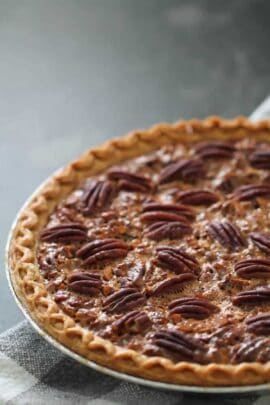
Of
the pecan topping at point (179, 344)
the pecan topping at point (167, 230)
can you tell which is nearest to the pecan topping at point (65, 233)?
the pecan topping at point (167, 230)

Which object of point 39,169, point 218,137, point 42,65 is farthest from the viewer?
point 42,65

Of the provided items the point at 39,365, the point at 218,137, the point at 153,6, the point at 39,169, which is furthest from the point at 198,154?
the point at 153,6

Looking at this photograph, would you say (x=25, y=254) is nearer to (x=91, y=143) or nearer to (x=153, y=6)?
(x=91, y=143)

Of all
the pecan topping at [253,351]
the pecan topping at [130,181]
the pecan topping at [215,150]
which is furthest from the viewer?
the pecan topping at [215,150]

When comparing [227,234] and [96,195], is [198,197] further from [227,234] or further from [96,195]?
[96,195]

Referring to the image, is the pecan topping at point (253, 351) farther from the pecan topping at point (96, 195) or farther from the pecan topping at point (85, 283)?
the pecan topping at point (96, 195)

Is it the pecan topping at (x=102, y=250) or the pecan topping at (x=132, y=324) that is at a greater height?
the pecan topping at (x=102, y=250)

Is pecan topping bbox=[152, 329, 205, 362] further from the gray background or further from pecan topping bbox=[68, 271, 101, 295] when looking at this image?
the gray background

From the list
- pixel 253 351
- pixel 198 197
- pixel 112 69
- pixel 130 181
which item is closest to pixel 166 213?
pixel 198 197
